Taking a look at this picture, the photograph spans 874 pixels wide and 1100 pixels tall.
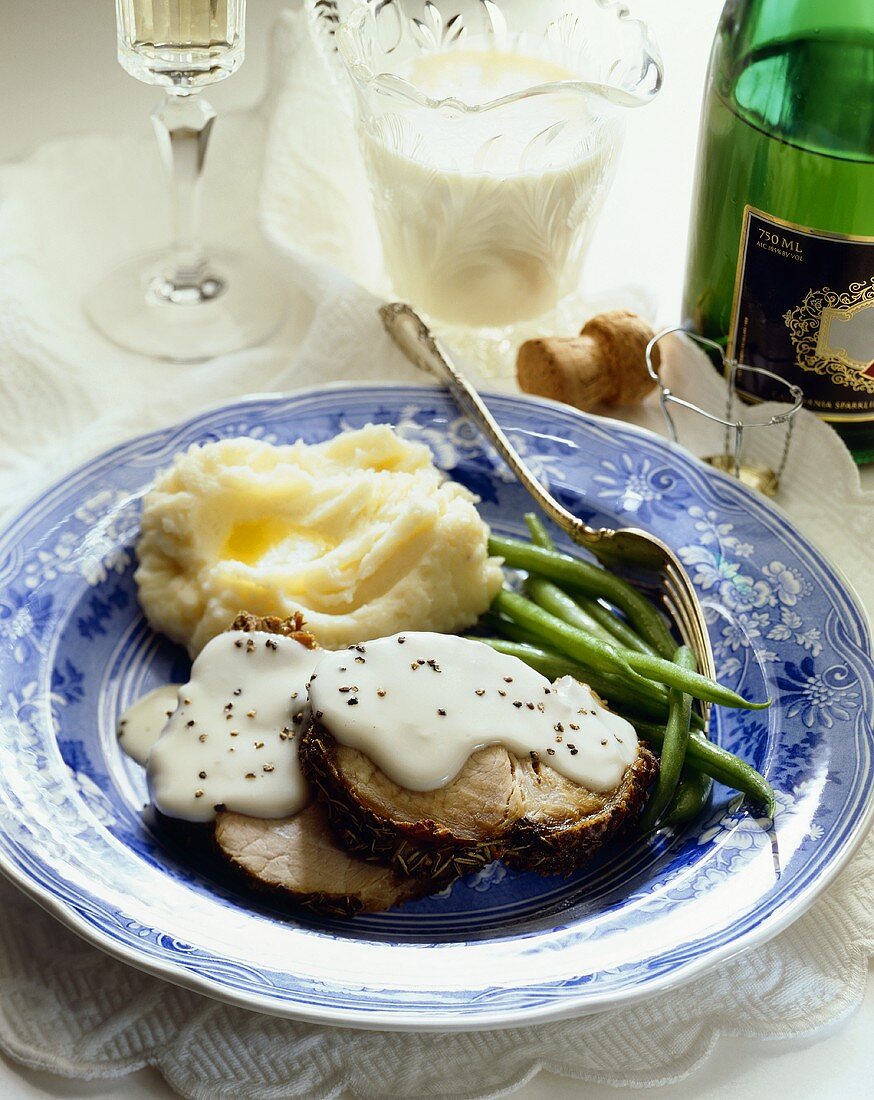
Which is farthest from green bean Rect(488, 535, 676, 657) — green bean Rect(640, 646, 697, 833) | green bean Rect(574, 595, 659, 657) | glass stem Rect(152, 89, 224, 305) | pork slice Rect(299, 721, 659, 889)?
glass stem Rect(152, 89, 224, 305)

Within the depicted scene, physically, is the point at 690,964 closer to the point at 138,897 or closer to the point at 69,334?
the point at 138,897

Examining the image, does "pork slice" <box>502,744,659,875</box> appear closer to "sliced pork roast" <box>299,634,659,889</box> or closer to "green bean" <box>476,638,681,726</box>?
"sliced pork roast" <box>299,634,659,889</box>

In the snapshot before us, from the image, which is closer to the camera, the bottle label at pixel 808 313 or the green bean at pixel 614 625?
the green bean at pixel 614 625

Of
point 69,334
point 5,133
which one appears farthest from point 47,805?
point 5,133

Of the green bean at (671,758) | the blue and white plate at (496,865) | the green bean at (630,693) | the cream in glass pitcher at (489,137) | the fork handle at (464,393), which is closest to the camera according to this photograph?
the blue and white plate at (496,865)

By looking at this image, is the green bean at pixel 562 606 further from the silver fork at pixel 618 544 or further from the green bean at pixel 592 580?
the silver fork at pixel 618 544

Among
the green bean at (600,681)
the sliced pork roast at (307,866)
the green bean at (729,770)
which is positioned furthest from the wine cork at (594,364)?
the sliced pork roast at (307,866)

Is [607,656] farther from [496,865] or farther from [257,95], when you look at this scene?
[257,95]
